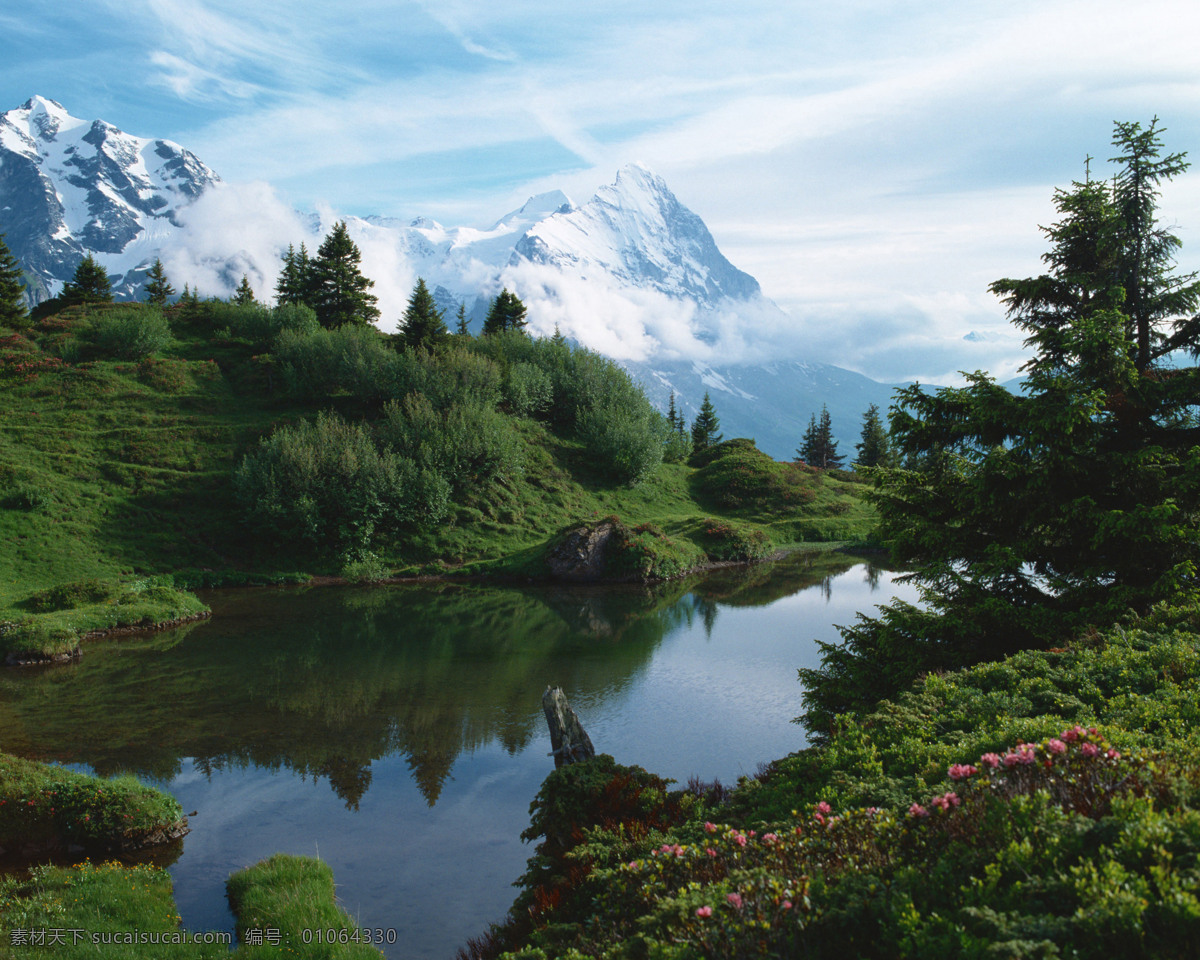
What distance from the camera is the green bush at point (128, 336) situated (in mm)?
57656

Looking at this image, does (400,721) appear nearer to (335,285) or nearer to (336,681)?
(336,681)

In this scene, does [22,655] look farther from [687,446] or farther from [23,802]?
[687,446]

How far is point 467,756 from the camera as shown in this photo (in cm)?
1644

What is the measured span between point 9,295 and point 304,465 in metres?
44.7

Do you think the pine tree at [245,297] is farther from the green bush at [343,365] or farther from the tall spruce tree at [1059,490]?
the tall spruce tree at [1059,490]

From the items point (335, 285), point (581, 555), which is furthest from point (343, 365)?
point (581, 555)

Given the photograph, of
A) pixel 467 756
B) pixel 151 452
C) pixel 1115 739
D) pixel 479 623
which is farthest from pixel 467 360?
pixel 1115 739

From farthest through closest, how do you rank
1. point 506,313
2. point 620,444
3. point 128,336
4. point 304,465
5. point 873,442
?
point 873,442, point 506,313, point 620,444, point 128,336, point 304,465

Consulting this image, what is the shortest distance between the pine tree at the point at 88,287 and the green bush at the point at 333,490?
46161 mm

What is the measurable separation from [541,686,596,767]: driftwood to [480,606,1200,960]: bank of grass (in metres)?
2.98

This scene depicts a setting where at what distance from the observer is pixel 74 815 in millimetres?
12055

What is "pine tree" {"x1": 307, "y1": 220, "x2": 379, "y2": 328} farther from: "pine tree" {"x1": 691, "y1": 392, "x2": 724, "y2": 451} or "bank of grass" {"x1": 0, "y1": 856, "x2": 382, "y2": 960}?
"bank of grass" {"x1": 0, "y1": 856, "x2": 382, "y2": 960}

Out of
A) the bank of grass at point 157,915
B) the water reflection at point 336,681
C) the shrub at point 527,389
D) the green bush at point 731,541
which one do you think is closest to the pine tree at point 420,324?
the shrub at point 527,389

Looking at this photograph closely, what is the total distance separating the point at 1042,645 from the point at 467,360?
48354 mm
